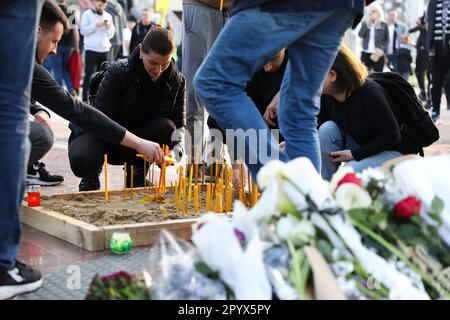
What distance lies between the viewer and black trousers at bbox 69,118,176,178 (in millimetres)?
4418

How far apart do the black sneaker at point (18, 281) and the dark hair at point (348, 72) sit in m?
2.22

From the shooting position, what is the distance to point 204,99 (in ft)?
9.80

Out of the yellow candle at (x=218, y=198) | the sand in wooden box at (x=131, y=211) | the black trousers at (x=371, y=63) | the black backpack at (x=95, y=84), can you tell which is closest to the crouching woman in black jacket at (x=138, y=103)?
the black backpack at (x=95, y=84)

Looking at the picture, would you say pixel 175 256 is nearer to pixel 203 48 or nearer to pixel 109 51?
pixel 203 48

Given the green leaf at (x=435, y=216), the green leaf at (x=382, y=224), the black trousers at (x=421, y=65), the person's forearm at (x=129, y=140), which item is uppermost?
the green leaf at (x=435, y=216)

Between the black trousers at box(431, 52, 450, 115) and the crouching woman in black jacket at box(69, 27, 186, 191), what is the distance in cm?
608

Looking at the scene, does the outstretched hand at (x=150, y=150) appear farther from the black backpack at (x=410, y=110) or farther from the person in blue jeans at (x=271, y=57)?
the black backpack at (x=410, y=110)

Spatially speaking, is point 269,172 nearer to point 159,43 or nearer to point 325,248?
point 325,248

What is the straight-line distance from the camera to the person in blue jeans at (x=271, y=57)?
9.30 ft

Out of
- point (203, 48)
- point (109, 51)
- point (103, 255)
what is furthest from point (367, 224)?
point (109, 51)

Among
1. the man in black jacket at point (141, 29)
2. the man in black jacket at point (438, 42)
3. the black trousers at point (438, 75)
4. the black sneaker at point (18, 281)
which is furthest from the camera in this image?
the man in black jacket at point (141, 29)

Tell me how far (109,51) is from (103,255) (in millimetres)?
8994
